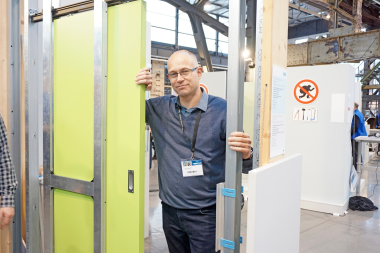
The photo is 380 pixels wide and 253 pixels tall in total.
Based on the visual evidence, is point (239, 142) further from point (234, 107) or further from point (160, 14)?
point (160, 14)

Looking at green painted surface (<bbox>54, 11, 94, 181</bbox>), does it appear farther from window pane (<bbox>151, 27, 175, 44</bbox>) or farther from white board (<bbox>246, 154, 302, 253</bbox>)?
window pane (<bbox>151, 27, 175, 44</bbox>)

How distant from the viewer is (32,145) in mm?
2168

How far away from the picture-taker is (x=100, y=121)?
1.79 m

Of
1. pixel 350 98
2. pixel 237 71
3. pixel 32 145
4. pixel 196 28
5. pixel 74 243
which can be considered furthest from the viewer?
pixel 196 28

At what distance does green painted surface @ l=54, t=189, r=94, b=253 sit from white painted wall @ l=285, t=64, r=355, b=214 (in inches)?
138

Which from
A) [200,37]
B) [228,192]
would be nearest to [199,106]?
[228,192]

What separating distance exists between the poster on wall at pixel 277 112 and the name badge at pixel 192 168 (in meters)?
0.40

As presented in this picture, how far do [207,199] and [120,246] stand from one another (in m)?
0.61

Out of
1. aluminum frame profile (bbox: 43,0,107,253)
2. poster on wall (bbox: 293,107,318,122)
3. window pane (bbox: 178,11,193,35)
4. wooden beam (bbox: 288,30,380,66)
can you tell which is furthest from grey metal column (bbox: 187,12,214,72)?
window pane (bbox: 178,11,193,35)

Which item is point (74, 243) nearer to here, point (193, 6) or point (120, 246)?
point (120, 246)

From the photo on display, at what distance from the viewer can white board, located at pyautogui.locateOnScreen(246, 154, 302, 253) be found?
129cm

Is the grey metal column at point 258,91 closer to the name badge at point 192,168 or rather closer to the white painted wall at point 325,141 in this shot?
the name badge at point 192,168

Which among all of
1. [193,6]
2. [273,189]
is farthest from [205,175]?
[193,6]

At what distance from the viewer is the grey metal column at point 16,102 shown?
223cm
